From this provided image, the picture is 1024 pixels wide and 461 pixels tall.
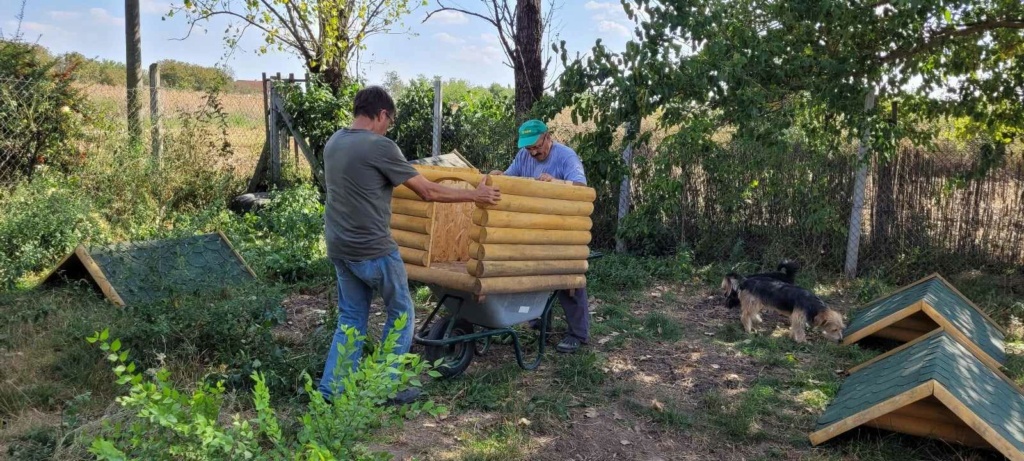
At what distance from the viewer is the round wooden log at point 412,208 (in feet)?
16.1

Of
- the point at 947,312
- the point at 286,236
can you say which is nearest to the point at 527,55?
the point at 286,236

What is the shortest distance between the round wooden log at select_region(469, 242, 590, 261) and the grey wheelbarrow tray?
246 millimetres

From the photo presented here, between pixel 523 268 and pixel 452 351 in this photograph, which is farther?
pixel 452 351

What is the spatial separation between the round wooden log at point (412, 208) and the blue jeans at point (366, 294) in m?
0.53

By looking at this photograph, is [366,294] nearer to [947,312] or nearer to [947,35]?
[947,312]

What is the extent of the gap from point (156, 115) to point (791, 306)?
8.51 metres

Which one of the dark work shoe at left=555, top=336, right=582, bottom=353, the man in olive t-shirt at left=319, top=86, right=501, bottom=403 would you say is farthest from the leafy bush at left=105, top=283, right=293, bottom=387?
the dark work shoe at left=555, top=336, right=582, bottom=353

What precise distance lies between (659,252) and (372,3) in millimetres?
6956

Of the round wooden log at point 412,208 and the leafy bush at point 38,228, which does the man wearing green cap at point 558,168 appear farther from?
the leafy bush at point 38,228

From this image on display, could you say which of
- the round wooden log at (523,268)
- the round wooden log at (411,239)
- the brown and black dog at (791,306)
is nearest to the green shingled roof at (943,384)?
the brown and black dog at (791,306)

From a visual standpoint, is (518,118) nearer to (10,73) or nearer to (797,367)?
(797,367)

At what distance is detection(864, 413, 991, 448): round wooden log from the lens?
416 centimetres

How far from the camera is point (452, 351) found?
17.7 ft

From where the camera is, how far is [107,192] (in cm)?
934
